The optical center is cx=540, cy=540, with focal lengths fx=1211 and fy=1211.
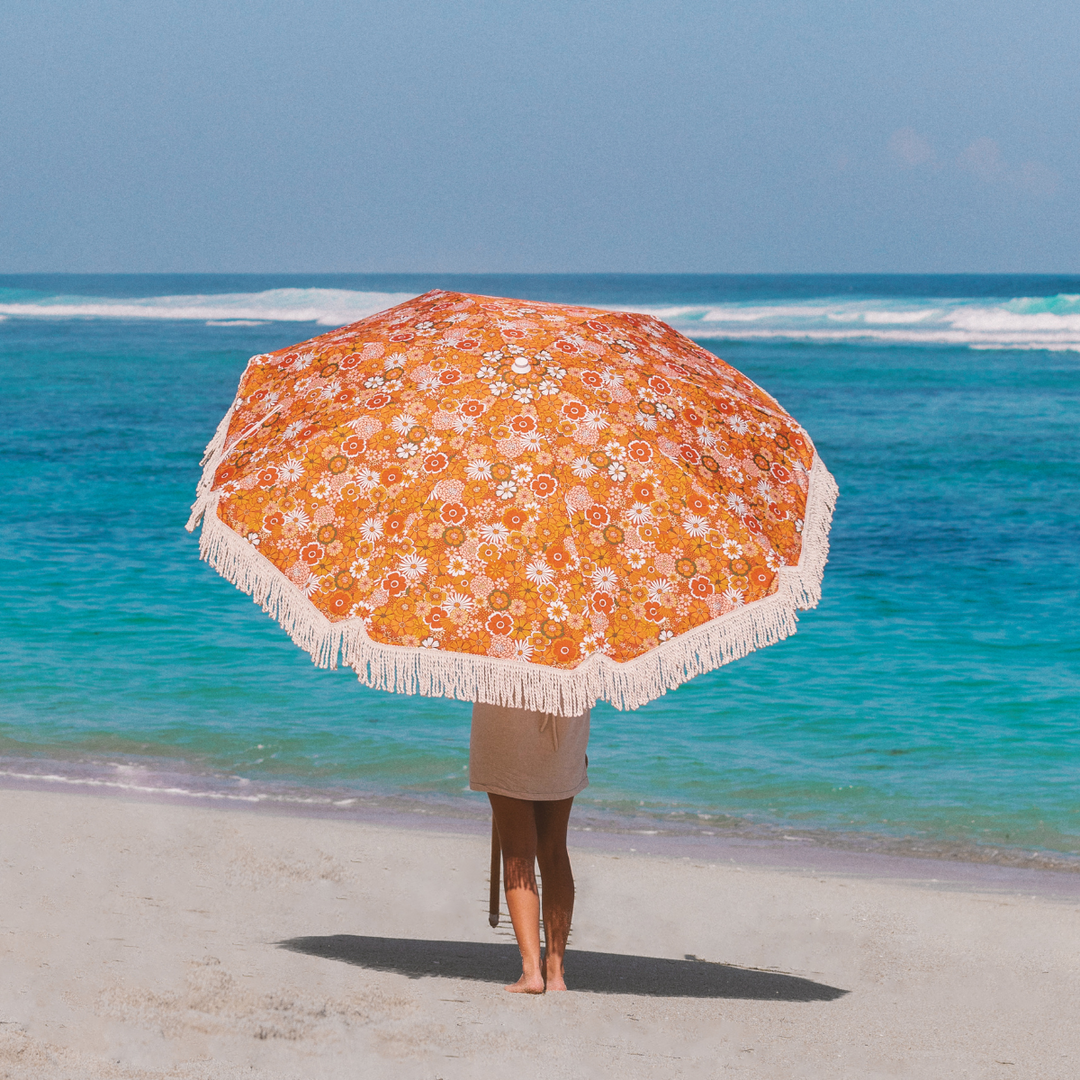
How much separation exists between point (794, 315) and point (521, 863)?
163ft

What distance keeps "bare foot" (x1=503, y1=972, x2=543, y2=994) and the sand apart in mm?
43

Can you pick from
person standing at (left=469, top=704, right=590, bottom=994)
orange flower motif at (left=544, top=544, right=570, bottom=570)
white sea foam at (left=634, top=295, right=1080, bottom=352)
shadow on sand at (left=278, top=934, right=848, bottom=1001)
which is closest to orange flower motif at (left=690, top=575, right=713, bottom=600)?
orange flower motif at (left=544, top=544, right=570, bottom=570)

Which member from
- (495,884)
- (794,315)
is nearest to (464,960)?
(495,884)

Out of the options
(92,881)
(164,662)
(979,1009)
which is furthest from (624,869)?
(164,662)

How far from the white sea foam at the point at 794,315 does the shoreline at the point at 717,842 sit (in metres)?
28.1

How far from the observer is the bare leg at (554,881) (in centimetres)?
337

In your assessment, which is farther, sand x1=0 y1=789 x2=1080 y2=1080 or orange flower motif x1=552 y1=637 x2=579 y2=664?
sand x1=0 y1=789 x2=1080 y2=1080

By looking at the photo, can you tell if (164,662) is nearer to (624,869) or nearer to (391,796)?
(391,796)

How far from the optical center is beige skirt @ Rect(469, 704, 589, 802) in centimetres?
323

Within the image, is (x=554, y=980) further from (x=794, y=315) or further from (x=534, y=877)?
(x=794, y=315)

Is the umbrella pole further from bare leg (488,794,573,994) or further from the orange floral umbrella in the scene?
the orange floral umbrella

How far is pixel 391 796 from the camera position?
18.9 feet

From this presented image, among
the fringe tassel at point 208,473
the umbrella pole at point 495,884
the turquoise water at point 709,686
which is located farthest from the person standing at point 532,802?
the turquoise water at point 709,686

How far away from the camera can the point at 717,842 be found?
530 centimetres
